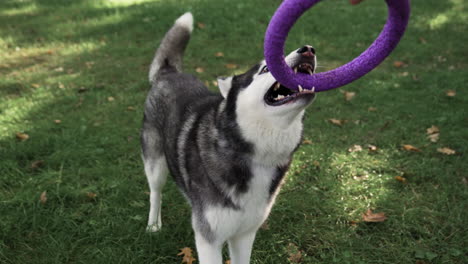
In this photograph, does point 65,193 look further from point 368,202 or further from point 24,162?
point 368,202

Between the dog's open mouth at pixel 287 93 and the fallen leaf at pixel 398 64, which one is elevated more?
the dog's open mouth at pixel 287 93

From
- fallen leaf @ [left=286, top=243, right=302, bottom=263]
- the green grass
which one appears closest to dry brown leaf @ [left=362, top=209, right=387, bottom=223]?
the green grass

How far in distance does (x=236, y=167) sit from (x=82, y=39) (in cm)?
704

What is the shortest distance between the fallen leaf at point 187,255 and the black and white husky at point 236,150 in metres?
0.43

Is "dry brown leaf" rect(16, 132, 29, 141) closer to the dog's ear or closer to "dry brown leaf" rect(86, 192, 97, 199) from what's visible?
"dry brown leaf" rect(86, 192, 97, 199)

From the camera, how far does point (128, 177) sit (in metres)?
4.03

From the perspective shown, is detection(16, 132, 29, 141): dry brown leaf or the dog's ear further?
detection(16, 132, 29, 141): dry brown leaf


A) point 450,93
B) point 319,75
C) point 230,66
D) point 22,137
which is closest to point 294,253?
point 319,75

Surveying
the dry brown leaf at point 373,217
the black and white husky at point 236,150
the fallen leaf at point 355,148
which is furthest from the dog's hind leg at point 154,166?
the fallen leaf at point 355,148

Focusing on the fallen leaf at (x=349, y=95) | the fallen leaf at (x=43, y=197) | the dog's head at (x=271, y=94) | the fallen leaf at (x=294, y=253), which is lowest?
the fallen leaf at (x=349, y=95)

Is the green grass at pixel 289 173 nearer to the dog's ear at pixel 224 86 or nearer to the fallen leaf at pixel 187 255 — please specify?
the fallen leaf at pixel 187 255

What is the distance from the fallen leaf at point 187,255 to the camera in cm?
297

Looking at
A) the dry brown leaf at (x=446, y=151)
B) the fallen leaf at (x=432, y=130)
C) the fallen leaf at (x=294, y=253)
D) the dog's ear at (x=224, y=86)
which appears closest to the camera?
the dog's ear at (x=224, y=86)

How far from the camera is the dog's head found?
1977 millimetres
